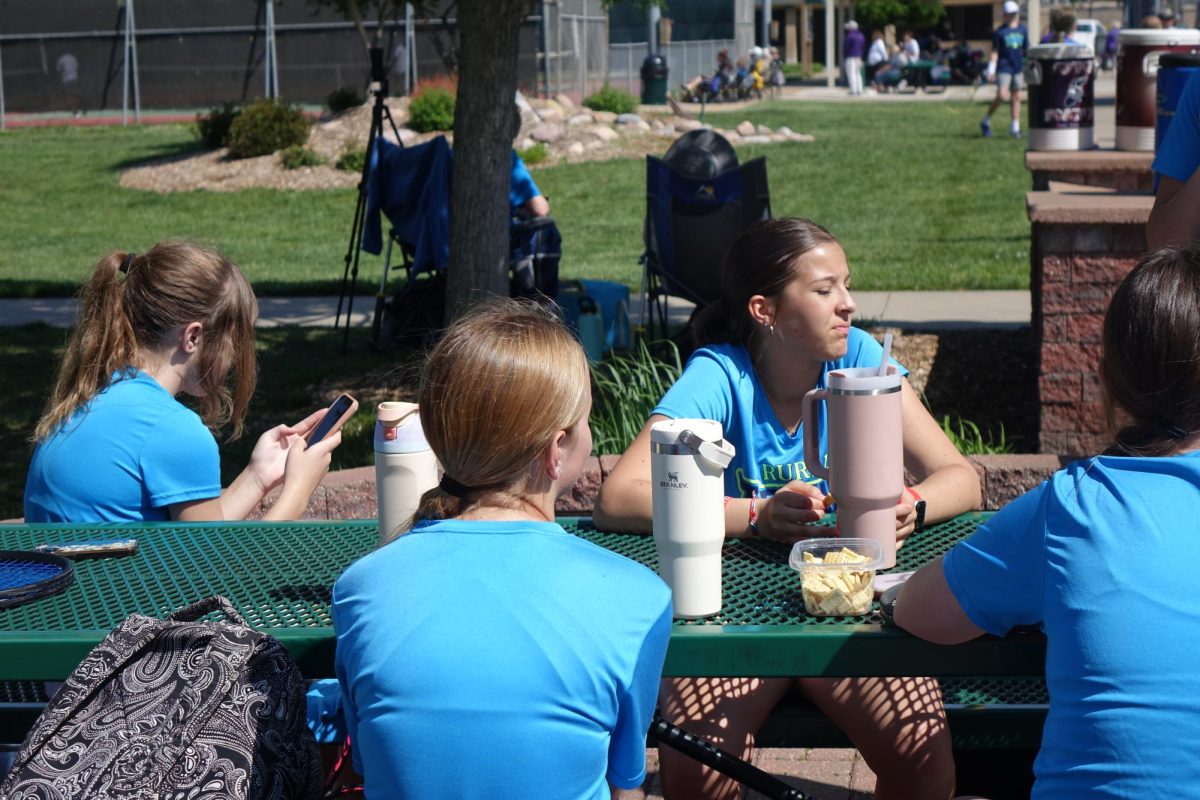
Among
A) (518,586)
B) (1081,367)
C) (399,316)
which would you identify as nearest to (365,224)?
(399,316)

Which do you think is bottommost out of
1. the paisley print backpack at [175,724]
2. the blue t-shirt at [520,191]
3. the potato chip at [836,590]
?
the paisley print backpack at [175,724]

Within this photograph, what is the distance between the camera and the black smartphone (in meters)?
2.94

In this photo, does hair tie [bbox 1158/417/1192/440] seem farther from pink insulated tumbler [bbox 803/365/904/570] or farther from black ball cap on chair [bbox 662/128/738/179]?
black ball cap on chair [bbox 662/128/738/179]

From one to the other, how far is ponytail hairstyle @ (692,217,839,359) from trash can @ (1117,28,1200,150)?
354 cm

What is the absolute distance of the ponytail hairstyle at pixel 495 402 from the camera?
1916 millimetres

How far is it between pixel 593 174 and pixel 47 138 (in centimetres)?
1243

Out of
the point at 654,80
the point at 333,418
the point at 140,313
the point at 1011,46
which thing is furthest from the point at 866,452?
the point at 654,80

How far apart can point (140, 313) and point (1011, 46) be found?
21.3m

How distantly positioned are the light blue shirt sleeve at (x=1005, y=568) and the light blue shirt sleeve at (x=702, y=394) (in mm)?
949

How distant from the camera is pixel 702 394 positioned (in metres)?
2.97

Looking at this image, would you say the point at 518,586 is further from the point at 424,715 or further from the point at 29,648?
the point at 29,648

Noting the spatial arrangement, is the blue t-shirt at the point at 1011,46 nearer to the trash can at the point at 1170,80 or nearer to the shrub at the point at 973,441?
the trash can at the point at 1170,80

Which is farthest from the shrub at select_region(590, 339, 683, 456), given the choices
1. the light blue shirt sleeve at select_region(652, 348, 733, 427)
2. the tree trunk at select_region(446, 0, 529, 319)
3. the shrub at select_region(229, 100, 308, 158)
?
the shrub at select_region(229, 100, 308, 158)

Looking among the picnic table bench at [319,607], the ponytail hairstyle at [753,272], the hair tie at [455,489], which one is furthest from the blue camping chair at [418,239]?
the hair tie at [455,489]
